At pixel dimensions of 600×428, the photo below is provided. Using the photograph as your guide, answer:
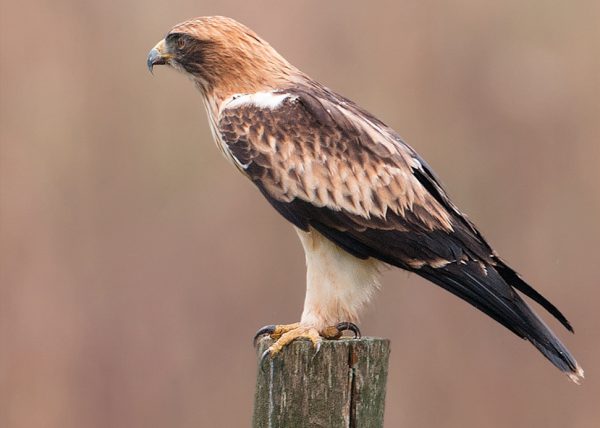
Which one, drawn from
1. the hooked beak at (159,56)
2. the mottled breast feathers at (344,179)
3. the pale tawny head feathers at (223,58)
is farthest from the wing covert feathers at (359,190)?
the hooked beak at (159,56)

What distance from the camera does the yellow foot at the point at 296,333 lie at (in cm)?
546

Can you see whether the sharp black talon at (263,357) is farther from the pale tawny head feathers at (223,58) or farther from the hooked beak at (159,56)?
the hooked beak at (159,56)

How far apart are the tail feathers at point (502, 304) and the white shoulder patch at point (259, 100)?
1.07m

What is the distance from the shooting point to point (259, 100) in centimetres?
627

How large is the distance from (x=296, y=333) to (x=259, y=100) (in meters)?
1.18

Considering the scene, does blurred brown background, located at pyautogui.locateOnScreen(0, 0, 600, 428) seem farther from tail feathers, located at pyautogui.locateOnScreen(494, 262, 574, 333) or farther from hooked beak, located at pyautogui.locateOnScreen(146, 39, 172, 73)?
tail feathers, located at pyautogui.locateOnScreen(494, 262, 574, 333)

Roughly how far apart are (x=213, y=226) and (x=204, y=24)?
A: 1658 mm

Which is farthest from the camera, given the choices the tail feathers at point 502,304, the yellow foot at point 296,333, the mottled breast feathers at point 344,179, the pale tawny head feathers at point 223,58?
the pale tawny head feathers at point 223,58

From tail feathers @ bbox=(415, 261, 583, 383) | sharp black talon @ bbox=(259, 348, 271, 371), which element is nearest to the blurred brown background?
tail feathers @ bbox=(415, 261, 583, 383)

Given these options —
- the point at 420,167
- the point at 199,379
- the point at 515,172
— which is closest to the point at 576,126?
the point at 515,172

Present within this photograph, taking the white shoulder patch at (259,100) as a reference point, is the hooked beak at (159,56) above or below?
above

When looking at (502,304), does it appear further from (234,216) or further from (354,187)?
(234,216)

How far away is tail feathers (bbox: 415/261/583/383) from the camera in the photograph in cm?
570

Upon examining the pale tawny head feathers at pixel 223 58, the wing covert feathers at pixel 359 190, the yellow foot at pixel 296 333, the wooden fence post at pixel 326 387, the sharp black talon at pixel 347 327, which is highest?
the pale tawny head feathers at pixel 223 58
